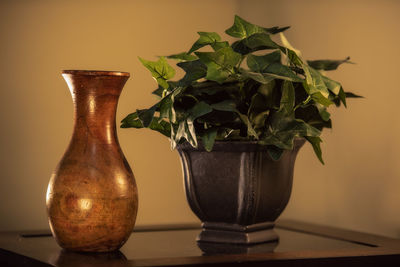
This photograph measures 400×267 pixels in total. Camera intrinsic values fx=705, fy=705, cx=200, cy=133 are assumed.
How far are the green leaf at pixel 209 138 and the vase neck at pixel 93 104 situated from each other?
0.58 feet

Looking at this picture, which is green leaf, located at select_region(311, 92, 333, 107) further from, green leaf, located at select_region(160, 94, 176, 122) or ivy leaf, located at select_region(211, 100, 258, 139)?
green leaf, located at select_region(160, 94, 176, 122)

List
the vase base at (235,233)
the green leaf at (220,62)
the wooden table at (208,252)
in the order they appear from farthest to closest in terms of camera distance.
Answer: the vase base at (235,233) → the green leaf at (220,62) → the wooden table at (208,252)

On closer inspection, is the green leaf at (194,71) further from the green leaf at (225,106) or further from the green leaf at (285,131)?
the green leaf at (285,131)

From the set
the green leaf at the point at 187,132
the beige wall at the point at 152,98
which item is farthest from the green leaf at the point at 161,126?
the beige wall at the point at 152,98

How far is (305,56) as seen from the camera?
86.6 inches

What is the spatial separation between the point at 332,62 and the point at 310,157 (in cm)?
69

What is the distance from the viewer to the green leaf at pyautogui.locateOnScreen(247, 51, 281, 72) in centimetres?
133

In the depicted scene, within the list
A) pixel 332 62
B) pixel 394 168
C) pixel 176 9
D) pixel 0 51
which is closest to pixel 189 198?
pixel 332 62

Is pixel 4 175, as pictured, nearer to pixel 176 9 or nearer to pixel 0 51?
pixel 0 51

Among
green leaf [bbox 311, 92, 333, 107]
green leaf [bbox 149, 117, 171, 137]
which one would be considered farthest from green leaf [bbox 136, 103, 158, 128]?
green leaf [bbox 311, 92, 333, 107]

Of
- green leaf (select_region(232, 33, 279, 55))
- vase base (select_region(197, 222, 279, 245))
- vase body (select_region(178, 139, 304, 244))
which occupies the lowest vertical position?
vase base (select_region(197, 222, 279, 245))

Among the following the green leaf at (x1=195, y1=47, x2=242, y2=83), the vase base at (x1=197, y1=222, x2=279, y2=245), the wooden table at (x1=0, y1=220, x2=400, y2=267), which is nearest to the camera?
the wooden table at (x1=0, y1=220, x2=400, y2=267)

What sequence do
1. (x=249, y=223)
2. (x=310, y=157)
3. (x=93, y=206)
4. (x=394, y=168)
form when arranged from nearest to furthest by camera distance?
(x=93, y=206) → (x=249, y=223) → (x=394, y=168) → (x=310, y=157)

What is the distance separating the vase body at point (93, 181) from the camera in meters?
1.26
